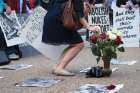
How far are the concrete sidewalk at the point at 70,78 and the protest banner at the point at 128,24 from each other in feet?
4.50

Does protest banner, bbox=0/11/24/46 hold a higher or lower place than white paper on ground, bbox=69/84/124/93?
higher

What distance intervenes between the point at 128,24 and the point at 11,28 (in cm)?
308

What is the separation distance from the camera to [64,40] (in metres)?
8.54

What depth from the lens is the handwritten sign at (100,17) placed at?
1304cm

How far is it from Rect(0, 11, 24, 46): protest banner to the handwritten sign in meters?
2.47

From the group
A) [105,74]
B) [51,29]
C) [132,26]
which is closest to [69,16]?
[51,29]

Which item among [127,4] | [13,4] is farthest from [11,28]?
[127,4]

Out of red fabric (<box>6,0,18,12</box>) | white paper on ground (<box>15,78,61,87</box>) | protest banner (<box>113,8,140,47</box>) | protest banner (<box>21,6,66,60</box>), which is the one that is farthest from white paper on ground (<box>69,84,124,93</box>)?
protest banner (<box>113,8,140,47</box>)

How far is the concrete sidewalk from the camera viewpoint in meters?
7.46

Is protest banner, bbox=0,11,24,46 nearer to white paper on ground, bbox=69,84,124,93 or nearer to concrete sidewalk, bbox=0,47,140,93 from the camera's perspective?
concrete sidewalk, bbox=0,47,140,93

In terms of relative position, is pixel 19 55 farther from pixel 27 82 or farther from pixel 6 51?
pixel 27 82

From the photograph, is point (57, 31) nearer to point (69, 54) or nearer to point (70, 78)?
point (69, 54)

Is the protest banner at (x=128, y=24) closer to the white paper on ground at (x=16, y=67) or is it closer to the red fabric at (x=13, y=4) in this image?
the red fabric at (x=13, y=4)

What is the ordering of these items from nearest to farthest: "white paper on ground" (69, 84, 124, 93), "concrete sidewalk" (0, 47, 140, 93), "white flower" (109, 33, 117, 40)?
1. "white paper on ground" (69, 84, 124, 93)
2. "concrete sidewalk" (0, 47, 140, 93)
3. "white flower" (109, 33, 117, 40)
